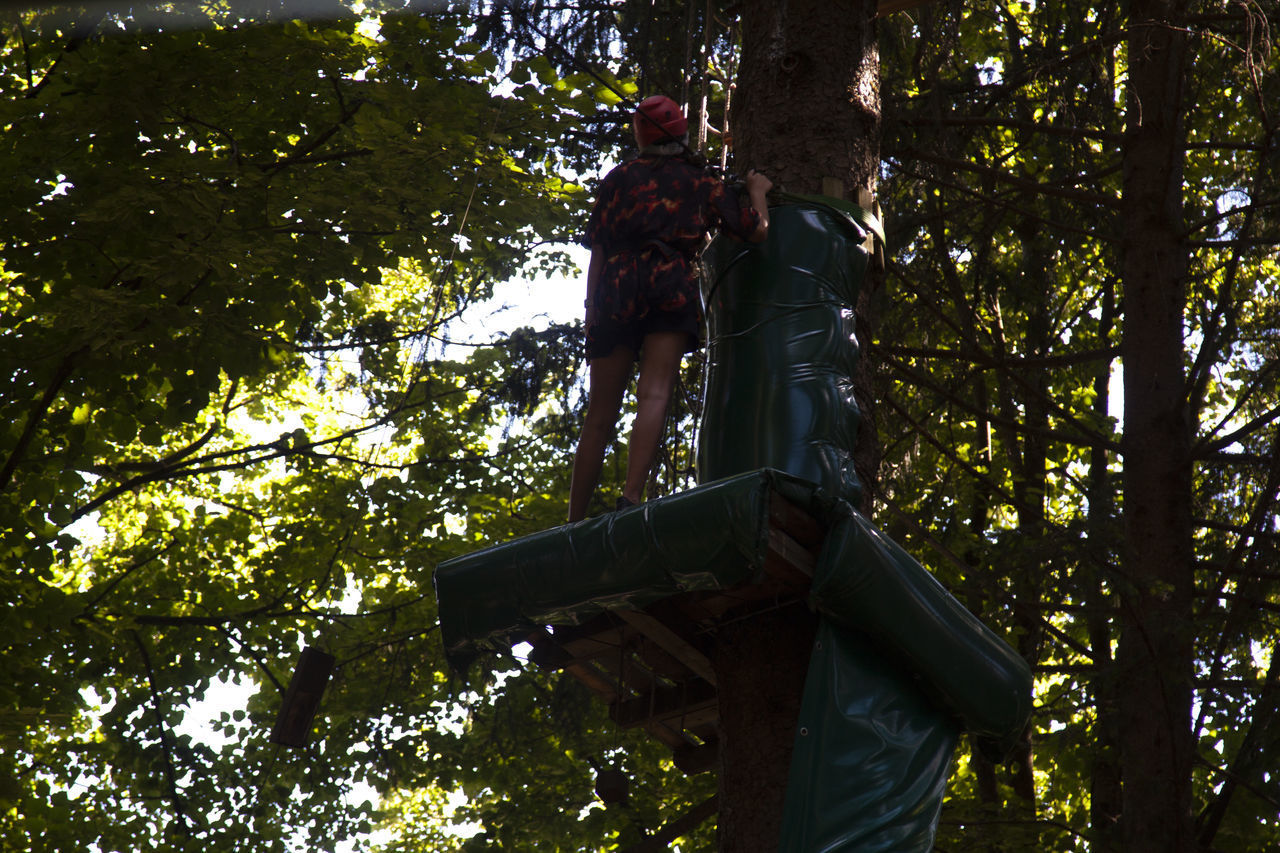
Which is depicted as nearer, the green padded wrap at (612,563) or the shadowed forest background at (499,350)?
the green padded wrap at (612,563)

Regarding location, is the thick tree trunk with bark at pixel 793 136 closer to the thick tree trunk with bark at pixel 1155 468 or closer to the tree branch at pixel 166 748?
the thick tree trunk with bark at pixel 1155 468

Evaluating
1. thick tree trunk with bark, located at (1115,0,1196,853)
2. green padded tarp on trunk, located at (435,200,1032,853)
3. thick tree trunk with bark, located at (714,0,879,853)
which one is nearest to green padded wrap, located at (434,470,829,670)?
green padded tarp on trunk, located at (435,200,1032,853)

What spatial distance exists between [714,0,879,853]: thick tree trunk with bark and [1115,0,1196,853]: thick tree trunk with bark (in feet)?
7.37

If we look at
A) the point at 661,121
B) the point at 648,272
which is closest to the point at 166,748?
the point at 648,272

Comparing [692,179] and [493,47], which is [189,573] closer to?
[493,47]

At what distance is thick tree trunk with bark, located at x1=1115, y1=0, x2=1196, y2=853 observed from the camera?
254 inches

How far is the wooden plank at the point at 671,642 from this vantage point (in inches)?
150

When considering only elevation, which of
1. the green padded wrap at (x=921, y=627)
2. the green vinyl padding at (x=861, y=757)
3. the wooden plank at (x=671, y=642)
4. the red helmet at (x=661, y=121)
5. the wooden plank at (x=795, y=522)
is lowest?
the green vinyl padding at (x=861, y=757)

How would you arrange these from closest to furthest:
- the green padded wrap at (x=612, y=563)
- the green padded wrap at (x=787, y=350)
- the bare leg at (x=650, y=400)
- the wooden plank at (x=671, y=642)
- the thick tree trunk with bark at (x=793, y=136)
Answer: the green padded wrap at (x=612, y=563)
the thick tree trunk with bark at (x=793, y=136)
the wooden plank at (x=671, y=642)
the green padded wrap at (x=787, y=350)
the bare leg at (x=650, y=400)

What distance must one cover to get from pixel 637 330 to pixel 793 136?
927 mm

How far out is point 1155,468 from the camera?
7.18m

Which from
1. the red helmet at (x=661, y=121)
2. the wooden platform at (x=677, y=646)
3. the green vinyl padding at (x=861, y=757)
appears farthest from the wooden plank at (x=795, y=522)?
the red helmet at (x=661, y=121)

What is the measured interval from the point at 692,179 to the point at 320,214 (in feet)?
12.7

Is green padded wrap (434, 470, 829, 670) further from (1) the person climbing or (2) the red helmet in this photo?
(2) the red helmet
